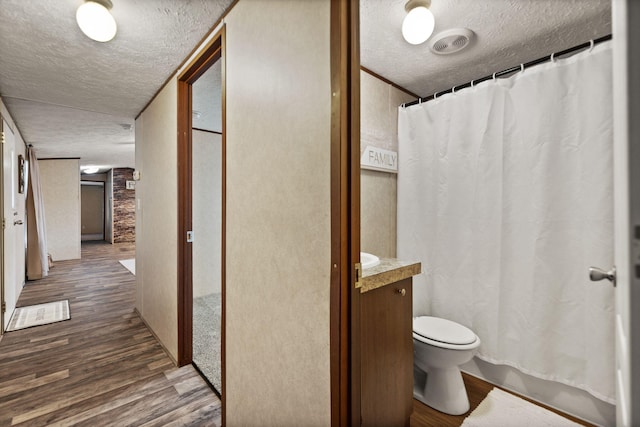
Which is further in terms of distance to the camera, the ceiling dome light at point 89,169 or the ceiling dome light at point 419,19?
the ceiling dome light at point 89,169

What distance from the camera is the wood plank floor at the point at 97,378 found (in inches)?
64.9

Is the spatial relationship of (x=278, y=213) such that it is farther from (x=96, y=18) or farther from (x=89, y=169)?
(x=89, y=169)

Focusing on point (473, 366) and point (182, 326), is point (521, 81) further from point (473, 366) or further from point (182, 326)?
point (182, 326)

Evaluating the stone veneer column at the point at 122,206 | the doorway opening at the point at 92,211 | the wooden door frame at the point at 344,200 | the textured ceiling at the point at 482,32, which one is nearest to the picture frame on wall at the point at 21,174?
the textured ceiling at the point at 482,32

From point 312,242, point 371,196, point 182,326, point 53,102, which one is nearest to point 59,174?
point 53,102

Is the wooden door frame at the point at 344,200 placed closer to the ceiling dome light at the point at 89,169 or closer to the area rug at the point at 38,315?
the area rug at the point at 38,315

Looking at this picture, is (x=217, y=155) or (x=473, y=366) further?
(x=217, y=155)

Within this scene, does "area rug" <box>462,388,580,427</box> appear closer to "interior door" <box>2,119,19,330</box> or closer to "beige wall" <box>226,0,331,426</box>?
"beige wall" <box>226,0,331,426</box>

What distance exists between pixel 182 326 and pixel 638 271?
2.38 metres

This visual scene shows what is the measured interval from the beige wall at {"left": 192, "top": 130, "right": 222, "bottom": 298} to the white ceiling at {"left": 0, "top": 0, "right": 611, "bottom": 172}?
942 mm

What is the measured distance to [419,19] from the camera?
4.62ft

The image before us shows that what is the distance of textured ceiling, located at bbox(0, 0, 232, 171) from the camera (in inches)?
57.6

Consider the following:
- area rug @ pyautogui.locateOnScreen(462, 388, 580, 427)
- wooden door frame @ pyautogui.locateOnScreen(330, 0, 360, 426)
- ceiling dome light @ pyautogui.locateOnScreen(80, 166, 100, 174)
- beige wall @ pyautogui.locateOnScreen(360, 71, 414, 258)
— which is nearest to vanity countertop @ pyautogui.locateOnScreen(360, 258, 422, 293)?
wooden door frame @ pyautogui.locateOnScreen(330, 0, 360, 426)

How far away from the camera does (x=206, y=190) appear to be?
3.67 meters
